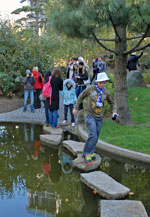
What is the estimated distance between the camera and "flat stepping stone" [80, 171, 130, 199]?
4402mm

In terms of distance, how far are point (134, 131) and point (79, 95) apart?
2722mm

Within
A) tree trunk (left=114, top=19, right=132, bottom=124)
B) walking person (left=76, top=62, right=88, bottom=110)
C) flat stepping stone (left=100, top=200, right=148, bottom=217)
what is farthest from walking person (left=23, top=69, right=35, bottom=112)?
flat stepping stone (left=100, top=200, right=148, bottom=217)

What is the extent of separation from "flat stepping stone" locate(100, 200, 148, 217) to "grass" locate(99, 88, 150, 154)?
233cm

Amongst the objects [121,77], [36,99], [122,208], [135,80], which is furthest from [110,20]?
[135,80]

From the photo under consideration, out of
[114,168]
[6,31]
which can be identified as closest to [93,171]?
[114,168]

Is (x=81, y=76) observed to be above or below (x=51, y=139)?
above

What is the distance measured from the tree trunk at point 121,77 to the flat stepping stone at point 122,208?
4688mm

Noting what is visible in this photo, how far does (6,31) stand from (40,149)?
8.60m

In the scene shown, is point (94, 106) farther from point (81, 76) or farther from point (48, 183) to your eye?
point (81, 76)

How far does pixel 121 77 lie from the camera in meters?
8.41

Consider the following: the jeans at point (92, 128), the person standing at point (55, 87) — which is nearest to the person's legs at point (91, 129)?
the jeans at point (92, 128)

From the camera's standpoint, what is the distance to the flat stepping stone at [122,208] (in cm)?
379

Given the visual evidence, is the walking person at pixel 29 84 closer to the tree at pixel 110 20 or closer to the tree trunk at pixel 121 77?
the tree at pixel 110 20

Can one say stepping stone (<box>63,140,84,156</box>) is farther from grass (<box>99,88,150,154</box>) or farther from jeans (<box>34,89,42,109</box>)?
jeans (<box>34,89,42,109</box>)
